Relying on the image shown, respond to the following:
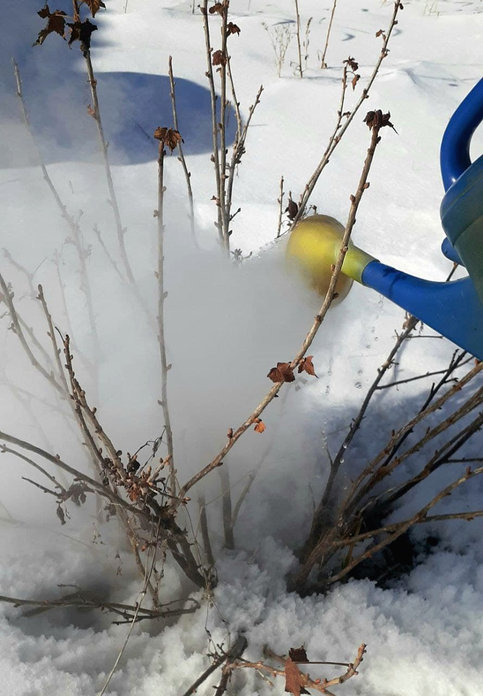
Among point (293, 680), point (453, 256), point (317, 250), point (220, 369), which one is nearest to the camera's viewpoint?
point (293, 680)

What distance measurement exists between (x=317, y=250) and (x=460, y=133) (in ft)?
1.02

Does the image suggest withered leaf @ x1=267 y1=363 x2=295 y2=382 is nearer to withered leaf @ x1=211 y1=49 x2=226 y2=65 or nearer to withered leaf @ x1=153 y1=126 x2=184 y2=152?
withered leaf @ x1=153 y1=126 x2=184 y2=152

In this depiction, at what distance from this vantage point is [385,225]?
2402 mm

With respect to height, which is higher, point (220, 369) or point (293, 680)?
point (220, 369)

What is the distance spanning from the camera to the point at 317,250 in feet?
3.42

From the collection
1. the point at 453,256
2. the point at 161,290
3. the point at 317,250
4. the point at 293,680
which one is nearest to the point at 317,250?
the point at 317,250

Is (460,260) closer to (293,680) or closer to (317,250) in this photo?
(317,250)

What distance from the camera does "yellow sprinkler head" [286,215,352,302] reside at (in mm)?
1028

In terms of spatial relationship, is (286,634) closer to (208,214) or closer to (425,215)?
(208,214)

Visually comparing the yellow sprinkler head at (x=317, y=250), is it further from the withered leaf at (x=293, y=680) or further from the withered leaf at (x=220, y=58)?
the withered leaf at (x=293, y=680)

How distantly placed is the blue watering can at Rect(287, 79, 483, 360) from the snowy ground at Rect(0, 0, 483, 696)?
0.66ft

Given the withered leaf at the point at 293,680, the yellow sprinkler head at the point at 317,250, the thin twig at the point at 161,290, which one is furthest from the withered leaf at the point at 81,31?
the withered leaf at the point at 293,680

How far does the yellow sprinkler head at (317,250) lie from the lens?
1026 mm

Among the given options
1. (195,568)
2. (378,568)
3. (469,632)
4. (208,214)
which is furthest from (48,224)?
(469,632)
